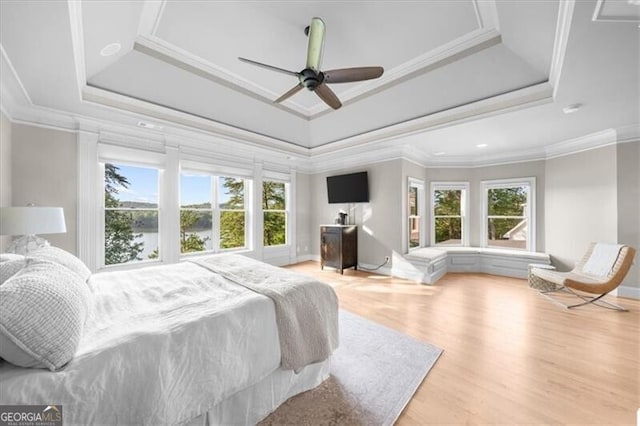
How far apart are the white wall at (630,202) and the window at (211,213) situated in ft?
20.3

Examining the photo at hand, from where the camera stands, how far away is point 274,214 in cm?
581

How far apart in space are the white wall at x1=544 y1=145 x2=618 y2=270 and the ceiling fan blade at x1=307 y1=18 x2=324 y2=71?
4.68 metres

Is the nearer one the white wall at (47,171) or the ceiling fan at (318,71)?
the ceiling fan at (318,71)

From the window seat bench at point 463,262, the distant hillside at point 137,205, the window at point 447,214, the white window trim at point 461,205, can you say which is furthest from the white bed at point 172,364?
the window at point 447,214

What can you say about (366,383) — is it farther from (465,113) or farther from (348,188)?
(348,188)

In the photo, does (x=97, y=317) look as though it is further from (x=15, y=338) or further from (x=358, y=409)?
(x=358, y=409)

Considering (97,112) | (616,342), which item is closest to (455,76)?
(616,342)

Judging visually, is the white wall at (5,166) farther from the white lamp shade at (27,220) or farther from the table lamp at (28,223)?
the white lamp shade at (27,220)

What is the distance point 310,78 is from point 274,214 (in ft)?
13.0

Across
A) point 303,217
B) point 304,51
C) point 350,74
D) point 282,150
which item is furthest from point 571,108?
point 303,217

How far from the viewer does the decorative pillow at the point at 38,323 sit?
907mm

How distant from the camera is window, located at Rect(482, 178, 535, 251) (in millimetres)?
4926

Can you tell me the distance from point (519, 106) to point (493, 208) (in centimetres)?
292

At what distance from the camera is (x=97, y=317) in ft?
4.46
